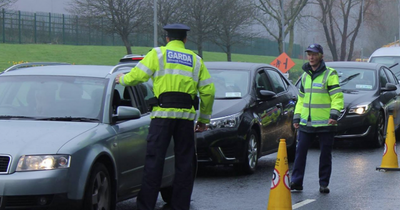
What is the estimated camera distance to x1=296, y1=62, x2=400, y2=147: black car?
1441 centimetres

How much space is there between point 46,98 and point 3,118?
449mm

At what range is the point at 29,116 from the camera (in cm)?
709

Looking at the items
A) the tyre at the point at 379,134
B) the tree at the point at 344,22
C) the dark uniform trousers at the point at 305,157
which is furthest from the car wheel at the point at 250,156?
the tree at the point at 344,22

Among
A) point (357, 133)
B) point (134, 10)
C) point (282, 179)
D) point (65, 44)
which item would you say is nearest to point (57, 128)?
point (282, 179)

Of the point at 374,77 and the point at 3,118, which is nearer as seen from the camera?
the point at 3,118

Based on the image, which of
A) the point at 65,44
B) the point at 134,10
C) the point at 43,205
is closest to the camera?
the point at 43,205

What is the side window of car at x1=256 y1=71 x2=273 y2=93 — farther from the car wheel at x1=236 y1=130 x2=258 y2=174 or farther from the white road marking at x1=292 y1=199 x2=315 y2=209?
the white road marking at x1=292 y1=199 x2=315 y2=209

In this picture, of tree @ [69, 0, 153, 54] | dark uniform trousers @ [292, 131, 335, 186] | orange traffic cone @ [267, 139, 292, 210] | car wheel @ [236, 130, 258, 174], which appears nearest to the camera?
orange traffic cone @ [267, 139, 292, 210]

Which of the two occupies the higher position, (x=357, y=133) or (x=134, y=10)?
(x=134, y=10)

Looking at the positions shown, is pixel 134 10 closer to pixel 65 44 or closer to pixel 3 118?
pixel 65 44

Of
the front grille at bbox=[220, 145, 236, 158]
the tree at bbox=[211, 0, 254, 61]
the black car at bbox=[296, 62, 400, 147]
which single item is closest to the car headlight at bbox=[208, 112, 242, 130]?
the front grille at bbox=[220, 145, 236, 158]

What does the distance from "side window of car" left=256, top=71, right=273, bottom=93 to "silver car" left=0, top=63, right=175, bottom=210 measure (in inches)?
135

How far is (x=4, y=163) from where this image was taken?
605 centimetres

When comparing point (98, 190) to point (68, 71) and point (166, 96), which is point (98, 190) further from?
point (68, 71)
